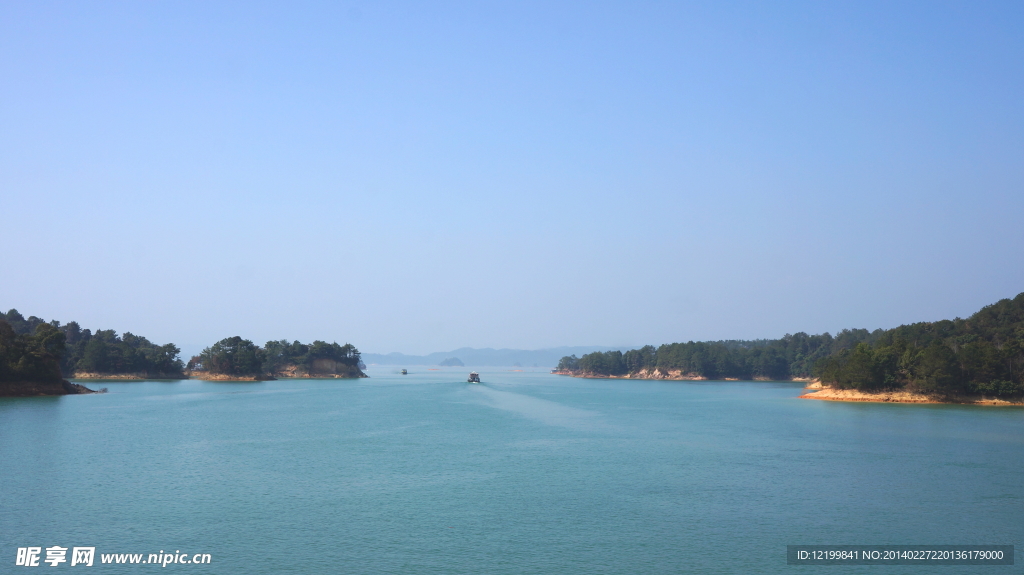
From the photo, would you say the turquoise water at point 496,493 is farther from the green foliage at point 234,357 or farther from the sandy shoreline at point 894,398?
the green foliage at point 234,357

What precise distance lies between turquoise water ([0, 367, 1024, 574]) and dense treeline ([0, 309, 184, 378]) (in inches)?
3626

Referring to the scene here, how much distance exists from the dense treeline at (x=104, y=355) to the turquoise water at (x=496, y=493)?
92.1 meters

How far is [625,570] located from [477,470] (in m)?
16.3

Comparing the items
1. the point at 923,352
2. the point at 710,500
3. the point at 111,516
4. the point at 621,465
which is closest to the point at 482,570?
the point at 710,500

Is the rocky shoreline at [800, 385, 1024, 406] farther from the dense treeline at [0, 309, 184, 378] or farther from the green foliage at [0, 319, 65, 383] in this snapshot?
the dense treeline at [0, 309, 184, 378]

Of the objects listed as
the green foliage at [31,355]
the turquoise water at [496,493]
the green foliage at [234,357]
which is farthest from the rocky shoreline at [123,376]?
the turquoise water at [496,493]

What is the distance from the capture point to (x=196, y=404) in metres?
79.4

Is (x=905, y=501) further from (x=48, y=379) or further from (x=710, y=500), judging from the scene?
(x=48, y=379)

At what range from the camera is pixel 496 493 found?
2936cm

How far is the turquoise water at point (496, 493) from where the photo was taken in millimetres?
21109

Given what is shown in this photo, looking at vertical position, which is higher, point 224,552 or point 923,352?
point 923,352

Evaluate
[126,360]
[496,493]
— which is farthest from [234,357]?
[496,493]

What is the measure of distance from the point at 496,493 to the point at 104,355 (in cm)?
13750

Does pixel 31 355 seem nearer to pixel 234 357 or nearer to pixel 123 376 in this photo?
pixel 123 376
